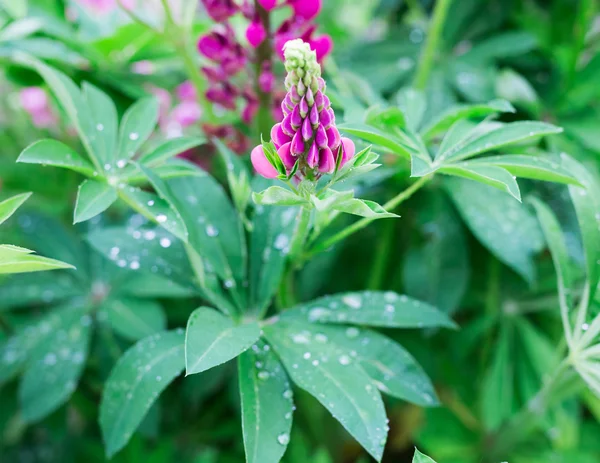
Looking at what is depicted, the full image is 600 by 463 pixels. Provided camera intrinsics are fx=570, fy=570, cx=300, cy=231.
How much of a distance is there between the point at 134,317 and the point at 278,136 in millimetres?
561

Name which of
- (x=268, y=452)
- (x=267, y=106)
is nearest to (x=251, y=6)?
(x=267, y=106)

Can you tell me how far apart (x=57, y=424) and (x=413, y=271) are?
2.50 feet

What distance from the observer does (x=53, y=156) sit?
71cm

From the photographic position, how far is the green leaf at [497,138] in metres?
0.73

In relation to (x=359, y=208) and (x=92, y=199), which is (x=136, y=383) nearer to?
(x=92, y=199)

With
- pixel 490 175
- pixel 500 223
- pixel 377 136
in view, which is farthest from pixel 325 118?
pixel 500 223

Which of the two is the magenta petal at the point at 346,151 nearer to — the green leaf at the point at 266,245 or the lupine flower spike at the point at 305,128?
the lupine flower spike at the point at 305,128

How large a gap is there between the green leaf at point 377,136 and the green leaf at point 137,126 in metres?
0.31

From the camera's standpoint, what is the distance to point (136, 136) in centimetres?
84

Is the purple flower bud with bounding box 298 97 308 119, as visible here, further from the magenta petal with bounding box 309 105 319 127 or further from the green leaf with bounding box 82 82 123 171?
the green leaf with bounding box 82 82 123 171

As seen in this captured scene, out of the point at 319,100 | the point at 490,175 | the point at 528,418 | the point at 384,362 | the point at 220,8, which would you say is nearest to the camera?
the point at 319,100

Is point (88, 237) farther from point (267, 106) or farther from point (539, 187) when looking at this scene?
point (539, 187)

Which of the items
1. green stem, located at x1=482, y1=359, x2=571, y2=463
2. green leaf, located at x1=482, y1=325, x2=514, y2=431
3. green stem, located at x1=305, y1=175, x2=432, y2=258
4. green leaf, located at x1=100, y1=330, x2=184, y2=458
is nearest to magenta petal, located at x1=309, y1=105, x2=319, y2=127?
green stem, located at x1=305, y1=175, x2=432, y2=258

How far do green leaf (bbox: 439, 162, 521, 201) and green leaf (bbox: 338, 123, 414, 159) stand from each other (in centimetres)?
6
